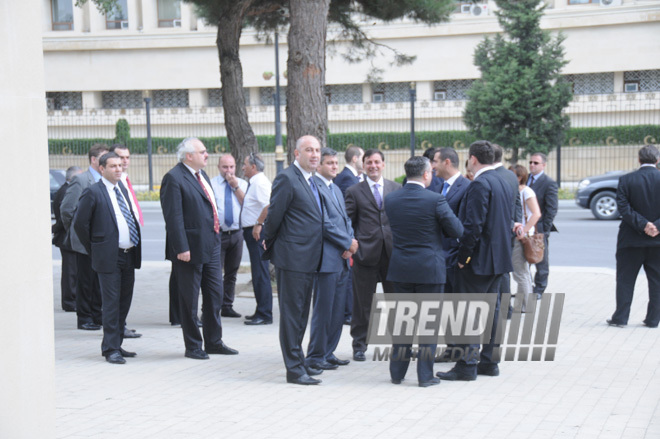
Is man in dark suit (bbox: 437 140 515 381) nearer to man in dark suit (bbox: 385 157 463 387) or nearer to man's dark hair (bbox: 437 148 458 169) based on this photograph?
man in dark suit (bbox: 385 157 463 387)

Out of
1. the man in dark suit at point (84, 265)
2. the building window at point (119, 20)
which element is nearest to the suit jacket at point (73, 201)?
the man in dark suit at point (84, 265)

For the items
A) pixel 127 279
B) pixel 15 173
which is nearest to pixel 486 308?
pixel 127 279

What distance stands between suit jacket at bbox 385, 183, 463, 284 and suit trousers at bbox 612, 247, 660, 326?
3292 millimetres

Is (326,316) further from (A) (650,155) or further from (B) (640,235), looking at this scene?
(A) (650,155)

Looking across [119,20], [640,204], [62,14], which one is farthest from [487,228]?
[62,14]

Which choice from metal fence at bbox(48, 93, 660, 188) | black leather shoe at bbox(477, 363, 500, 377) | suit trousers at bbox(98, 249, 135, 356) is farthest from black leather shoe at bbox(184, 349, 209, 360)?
metal fence at bbox(48, 93, 660, 188)

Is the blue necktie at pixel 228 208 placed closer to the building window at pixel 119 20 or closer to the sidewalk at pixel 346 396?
the sidewalk at pixel 346 396

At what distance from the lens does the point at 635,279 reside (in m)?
9.12

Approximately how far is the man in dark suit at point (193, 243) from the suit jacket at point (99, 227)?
0.52 meters

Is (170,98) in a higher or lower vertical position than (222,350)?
higher

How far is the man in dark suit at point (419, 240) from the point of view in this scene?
678 centimetres

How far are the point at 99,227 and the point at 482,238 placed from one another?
144 inches

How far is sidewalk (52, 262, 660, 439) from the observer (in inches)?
228

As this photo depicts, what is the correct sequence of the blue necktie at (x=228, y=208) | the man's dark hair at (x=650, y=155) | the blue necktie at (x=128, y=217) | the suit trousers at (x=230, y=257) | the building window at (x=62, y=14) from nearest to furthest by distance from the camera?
the blue necktie at (x=128, y=217) < the man's dark hair at (x=650, y=155) < the blue necktie at (x=228, y=208) < the suit trousers at (x=230, y=257) < the building window at (x=62, y=14)
